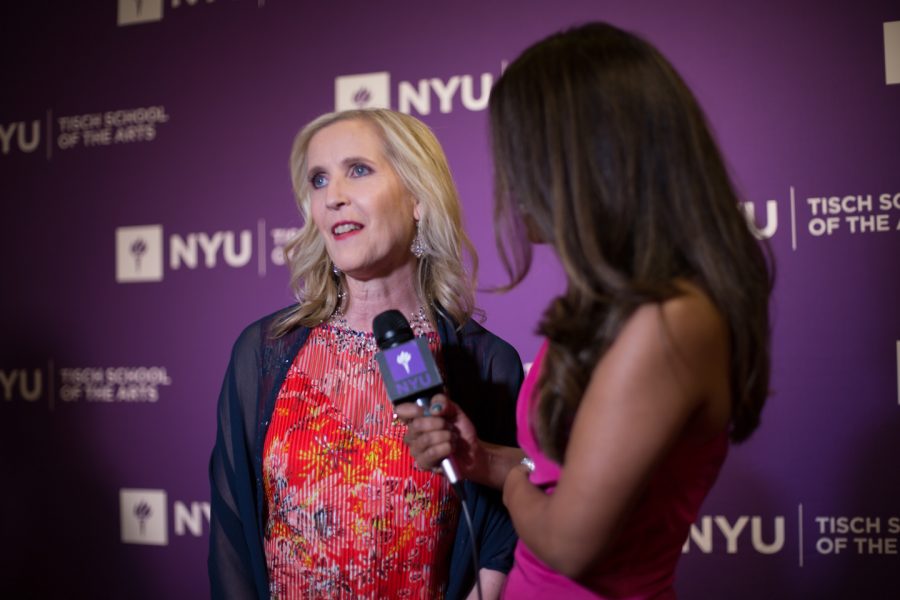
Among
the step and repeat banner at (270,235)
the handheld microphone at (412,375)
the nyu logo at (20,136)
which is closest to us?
the handheld microphone at (412,375)

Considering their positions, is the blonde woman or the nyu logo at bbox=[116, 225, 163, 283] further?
the nyu logo at bbox=[116, 225, 163, 283]

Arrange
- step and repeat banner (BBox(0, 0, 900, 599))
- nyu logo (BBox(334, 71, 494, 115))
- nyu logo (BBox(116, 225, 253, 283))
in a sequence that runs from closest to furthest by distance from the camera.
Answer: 1. step and repeat banner (BBox(0, 0, 900, 599))
2. nyu logo (BBox(334, 71, 494, 115))
3. nyu logo (BBox(116, 225, 253, 283))

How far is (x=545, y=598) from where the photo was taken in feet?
2.86

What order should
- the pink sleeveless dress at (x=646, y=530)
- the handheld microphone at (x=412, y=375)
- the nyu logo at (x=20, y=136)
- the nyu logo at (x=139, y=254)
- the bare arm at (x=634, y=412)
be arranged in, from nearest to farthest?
the bare arm at (x=634, y=412) → the pink sleeveless dress at (x=646, y=530) → the handheld microphone at (x=412, y=375) → the nyu logo at (x=139, y=254) → the nyu logo at (x=20, y=136)

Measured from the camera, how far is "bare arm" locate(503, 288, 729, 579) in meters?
0.70

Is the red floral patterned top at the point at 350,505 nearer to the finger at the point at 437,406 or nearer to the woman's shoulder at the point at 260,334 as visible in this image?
the woman's shoulder at the point at 260,334

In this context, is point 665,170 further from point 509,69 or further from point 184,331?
point 184,331

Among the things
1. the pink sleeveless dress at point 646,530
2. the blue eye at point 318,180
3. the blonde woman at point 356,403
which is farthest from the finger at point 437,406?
the blue eye at point 318,180

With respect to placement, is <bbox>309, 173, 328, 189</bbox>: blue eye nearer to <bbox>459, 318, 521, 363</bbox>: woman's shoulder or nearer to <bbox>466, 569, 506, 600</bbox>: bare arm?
<bbox>459, 318, 521, 363</bbox>: woman's shoulder

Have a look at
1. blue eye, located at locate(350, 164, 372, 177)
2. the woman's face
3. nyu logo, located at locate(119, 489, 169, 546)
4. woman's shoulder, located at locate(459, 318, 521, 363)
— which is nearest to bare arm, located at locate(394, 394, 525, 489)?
woman's shoulder, located at locate(459, 318, 521, 363)

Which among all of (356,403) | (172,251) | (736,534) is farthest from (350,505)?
(172,251)

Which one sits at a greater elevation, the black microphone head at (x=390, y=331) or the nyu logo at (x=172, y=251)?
the nyu logo at (x=172, y=251)

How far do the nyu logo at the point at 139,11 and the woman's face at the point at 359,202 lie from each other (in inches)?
63.0

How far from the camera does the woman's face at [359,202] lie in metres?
1.32
